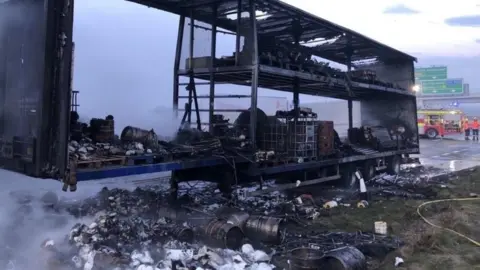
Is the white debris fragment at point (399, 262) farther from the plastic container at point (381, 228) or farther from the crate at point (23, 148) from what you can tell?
the crate at point (23, 148)

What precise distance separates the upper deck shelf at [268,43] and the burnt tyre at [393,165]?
7.74ft

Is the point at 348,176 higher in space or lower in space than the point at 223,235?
higher

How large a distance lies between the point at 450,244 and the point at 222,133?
5.04m

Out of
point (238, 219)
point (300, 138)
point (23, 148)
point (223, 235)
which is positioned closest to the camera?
point (23, 148)

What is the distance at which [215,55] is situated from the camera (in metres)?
9.05

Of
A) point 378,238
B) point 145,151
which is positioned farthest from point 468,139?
point 145,151

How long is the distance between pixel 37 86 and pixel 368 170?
10020 mm

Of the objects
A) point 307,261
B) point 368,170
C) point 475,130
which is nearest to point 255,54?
point 307,261

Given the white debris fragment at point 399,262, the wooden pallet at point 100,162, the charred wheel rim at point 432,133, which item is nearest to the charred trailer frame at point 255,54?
the wooden pallet at point 100,162

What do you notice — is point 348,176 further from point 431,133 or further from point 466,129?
point 466,129

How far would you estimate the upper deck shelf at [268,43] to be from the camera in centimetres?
833

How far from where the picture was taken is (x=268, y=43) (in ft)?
37.4

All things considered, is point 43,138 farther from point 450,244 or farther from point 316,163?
point 316,163

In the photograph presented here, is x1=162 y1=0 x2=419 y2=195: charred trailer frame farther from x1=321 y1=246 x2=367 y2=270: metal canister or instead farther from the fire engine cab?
the fire engine cab
